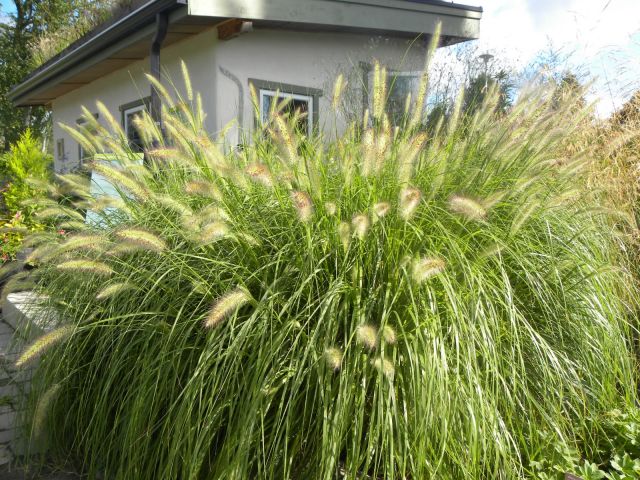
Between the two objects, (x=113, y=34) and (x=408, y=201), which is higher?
(x=408, y=201)

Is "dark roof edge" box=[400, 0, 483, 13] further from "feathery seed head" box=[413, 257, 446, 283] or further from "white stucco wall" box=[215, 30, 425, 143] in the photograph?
"feathery seed head" box=[413, 257, 446, 283]

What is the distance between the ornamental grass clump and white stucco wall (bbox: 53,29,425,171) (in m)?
4.31


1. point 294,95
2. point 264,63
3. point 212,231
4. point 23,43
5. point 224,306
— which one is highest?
point 212,231

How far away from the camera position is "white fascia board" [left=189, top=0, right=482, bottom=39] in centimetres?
649

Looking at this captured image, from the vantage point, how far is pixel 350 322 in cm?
187

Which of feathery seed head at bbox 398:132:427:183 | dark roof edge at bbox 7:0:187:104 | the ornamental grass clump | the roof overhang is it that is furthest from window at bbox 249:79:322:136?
feathery seed head at bbox 398:132:427:183

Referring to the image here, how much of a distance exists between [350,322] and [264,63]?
636 centimetres

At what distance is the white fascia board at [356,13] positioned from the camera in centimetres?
649

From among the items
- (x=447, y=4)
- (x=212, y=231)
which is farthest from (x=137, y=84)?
(x=212, y=231)

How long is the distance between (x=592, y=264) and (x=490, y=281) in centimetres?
61

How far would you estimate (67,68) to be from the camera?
30.7 feet

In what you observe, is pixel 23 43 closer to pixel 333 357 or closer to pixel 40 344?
pixel 40 344

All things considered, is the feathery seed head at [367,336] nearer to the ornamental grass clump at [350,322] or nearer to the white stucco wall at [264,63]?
the ornamental grass clump at [350,322]

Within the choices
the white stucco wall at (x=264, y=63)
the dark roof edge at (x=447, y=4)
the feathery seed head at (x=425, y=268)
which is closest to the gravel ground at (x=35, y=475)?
the feathery seed head at (x=425, y=268)
